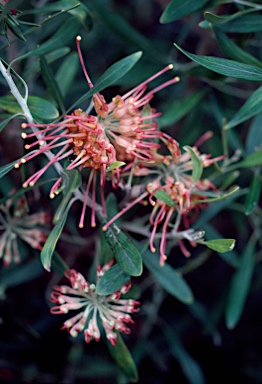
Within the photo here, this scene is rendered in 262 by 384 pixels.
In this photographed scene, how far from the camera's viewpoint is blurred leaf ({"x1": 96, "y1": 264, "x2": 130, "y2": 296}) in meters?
0.91

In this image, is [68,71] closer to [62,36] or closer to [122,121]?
[62,36]

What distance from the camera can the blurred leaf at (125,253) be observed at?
2.89ft

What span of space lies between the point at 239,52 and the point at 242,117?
0.14m

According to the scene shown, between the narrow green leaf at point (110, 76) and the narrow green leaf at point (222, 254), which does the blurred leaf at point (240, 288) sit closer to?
the narrow green leaf at point (222, 254)

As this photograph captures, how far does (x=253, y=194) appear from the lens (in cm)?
113

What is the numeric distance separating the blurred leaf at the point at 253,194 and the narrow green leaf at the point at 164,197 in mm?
205

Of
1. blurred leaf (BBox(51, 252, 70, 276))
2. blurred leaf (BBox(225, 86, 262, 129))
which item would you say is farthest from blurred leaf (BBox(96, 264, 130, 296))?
blurred leaf (BBox(225, 86, 262, 129))

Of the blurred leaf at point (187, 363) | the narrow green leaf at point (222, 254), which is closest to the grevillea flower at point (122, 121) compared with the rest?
the narrow green leaf at point (222, 254)

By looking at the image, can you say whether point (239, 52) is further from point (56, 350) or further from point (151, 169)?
point (56, 350)

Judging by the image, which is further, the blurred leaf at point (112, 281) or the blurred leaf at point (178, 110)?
the blurred leaf at point (178, 110)

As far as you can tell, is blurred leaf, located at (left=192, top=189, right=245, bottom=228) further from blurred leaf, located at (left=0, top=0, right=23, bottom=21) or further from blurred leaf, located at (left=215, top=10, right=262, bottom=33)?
blurred leaf, located at (left=0, top=0, right=23, bottom=21)

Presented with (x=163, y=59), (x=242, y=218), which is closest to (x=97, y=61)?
(x=163, y=59)

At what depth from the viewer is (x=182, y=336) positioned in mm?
1631

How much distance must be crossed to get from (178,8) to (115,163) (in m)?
0.38
